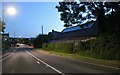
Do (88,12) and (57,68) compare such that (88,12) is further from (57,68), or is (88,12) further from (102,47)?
(57,68)

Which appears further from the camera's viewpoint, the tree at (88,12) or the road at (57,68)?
the tree at (88,12)

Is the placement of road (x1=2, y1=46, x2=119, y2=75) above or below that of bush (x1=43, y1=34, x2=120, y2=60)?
below

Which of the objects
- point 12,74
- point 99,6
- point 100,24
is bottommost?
point 12,74

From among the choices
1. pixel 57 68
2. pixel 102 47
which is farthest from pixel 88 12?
pixel 57 68

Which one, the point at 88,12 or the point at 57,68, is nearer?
the point at 57,68

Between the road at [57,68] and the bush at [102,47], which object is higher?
the bush at [102,47]

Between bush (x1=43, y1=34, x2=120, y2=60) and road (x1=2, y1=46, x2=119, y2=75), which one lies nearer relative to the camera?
road (x1=2, y1=46, x2=119, y2=75)

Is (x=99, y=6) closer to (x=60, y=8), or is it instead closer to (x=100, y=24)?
(x=100, y=24)

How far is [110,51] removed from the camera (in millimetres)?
30156

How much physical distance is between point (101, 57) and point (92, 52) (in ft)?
15.8

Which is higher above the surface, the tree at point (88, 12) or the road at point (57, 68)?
the tree at point (88, 12)

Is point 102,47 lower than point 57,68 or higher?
higher

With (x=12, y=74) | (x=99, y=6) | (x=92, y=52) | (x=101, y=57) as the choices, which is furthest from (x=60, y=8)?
(x=12, y=74)

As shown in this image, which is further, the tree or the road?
the tree
